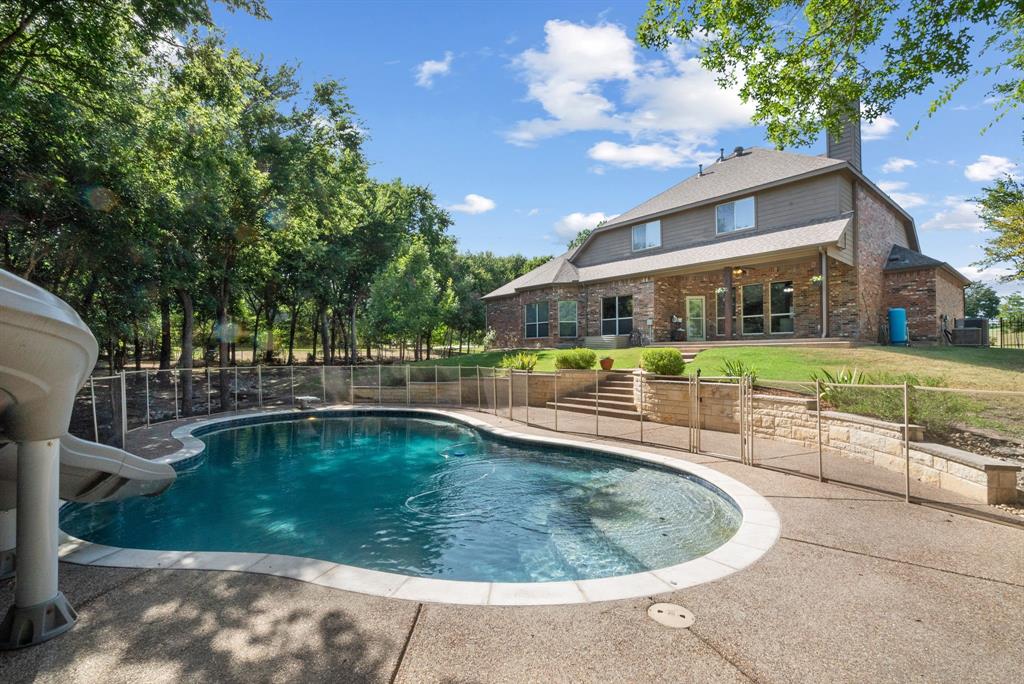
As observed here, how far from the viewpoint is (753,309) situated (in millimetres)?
19031

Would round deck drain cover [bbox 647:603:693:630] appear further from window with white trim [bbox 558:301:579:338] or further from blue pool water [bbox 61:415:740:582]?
window with white trim [bbox 558:301:579:338]

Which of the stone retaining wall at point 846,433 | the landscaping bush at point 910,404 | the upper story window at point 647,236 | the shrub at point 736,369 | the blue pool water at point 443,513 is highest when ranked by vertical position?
the upper story window at point 647,236

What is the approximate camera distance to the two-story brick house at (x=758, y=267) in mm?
16453

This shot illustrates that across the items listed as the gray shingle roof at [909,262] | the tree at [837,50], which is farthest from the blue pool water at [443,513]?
the gray shingle roof at [909,262]

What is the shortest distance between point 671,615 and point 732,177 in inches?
846

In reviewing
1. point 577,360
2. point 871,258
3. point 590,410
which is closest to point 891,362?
point 871,258

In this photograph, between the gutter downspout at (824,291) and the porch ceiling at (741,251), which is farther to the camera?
the porch ceiling at (741,251)

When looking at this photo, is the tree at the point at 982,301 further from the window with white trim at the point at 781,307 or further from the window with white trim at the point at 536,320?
the window with white trim at the point at 536,320

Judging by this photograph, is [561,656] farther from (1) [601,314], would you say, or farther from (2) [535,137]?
(1) [601,314]

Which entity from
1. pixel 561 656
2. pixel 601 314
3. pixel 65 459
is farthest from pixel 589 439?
pixel 601 314

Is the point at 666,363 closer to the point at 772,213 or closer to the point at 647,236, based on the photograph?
the point at 772,213

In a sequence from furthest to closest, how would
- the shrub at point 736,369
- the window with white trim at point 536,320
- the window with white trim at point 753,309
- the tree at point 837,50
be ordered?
the window with white trim at point 536,320
the window with white trim at point 753,309
the shrub at point 736,369
the tree at point 837,50

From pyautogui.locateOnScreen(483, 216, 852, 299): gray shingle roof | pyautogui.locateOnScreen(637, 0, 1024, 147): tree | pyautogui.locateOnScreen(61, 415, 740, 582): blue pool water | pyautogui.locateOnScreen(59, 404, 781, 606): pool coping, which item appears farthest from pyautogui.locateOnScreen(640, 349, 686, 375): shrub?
pyautogui.locateOnScreen(59, 404, 781, 606): pool coping

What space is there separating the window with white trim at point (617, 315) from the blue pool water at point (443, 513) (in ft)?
39.0
